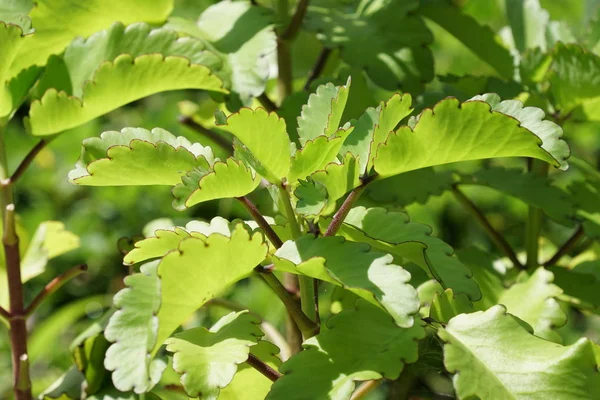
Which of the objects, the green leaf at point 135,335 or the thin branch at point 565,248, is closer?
the green leaf at point 135,335

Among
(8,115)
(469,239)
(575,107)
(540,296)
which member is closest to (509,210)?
(469,239)

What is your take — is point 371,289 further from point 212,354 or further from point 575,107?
point 575,107

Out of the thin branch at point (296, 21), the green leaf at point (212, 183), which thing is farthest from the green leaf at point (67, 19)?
the green leaf at point (212, 183)

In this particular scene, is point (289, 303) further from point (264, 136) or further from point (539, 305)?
point (539, 305)

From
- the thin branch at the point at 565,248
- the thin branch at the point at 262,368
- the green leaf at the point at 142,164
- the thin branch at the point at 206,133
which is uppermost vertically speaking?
the green leaf at the point at 142,164

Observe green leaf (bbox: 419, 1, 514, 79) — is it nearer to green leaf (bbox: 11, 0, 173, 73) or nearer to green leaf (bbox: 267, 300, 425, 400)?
green leaf (bbox: 11, 0, 173, 73)

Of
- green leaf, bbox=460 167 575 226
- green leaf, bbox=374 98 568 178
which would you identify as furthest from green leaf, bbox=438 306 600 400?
green leaf, bbox=460 167 575 226

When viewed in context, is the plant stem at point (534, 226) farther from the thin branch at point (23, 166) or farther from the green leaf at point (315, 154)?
the thin branch at point (23, 166)
